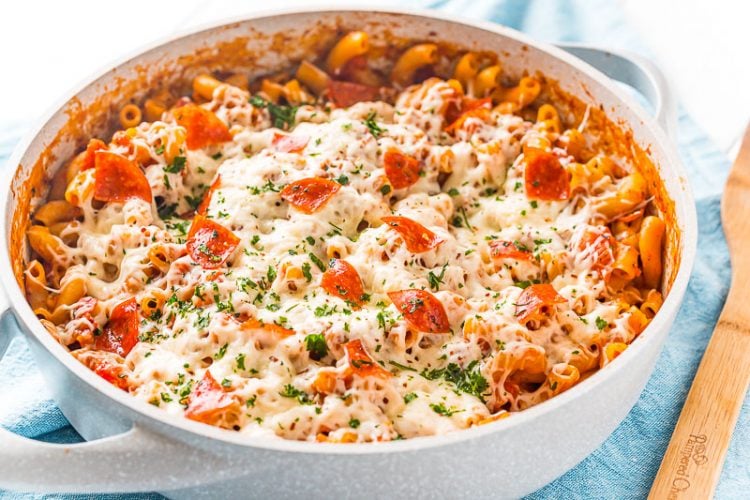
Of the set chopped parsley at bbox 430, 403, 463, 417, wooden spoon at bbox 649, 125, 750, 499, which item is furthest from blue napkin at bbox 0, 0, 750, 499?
chopped parsley at bbox 430, 403, 463, 417

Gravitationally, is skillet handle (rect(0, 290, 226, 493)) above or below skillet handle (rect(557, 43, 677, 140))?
below

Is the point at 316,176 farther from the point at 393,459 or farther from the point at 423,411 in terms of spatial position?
the point at 393,459

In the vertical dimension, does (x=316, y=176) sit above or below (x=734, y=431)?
above

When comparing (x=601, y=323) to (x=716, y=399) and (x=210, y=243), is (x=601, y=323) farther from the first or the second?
(x=210, y=243)

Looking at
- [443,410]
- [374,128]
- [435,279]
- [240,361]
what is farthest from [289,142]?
[443,410]

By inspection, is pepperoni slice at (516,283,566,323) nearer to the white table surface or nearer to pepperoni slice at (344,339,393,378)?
pepperoni slice at (344,339,393,378)

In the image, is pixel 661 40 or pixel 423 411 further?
pixel 661 40

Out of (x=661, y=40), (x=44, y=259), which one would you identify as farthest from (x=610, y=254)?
(x=661, y=40)
